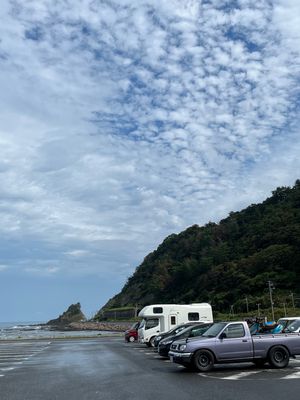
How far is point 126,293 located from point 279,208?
70860mm

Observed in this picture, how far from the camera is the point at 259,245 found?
4520 inches

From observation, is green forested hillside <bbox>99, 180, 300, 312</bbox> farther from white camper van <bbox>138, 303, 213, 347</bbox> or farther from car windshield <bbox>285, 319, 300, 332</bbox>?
car windshield <bbox>285, 319, 300, 332</bbox>

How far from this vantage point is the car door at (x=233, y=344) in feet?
51.2

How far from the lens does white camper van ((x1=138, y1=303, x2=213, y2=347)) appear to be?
102 ft

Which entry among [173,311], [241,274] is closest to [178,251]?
[241,274]

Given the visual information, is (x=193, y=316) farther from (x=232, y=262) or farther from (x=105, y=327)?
(x=232, y=262)

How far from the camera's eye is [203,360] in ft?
50.9

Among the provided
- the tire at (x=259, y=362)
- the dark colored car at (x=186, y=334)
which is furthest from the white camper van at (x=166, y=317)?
the tire at (x=259, y=362)

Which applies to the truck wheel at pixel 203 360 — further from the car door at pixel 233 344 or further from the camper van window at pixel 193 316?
the camper van window at pixel 193 316

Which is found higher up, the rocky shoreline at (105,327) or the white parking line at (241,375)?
the rocky shoreline at (105,327)

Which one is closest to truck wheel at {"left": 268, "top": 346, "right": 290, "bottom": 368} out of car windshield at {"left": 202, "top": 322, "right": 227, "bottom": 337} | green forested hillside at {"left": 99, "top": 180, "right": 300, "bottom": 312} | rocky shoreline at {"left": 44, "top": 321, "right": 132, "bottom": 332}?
car windshield at {"left": 202, "top": 322, "right": 227, "bottom": 337}

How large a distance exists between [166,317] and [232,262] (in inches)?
3410

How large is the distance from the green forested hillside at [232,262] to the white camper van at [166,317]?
173 feet

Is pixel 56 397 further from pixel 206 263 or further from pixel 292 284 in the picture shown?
A: pixel 206 263
